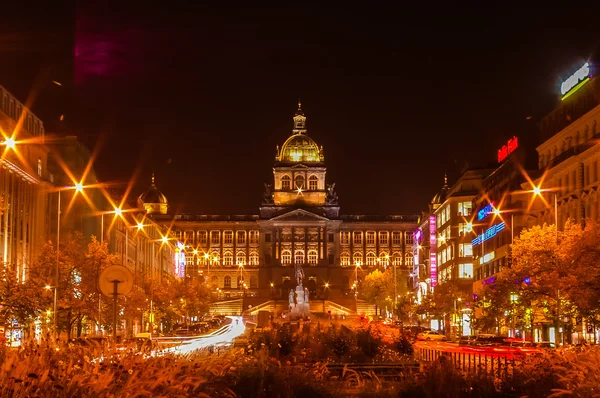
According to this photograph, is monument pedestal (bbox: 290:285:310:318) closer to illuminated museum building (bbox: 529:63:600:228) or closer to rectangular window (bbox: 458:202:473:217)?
rectangular window (bbox: 458:202:473:217)

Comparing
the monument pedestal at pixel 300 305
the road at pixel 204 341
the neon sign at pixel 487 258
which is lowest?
the road at pixel 204 341

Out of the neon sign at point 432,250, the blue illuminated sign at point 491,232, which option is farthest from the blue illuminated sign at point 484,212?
the neon sign at point 432,250

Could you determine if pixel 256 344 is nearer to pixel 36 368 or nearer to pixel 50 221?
pixel 36 368

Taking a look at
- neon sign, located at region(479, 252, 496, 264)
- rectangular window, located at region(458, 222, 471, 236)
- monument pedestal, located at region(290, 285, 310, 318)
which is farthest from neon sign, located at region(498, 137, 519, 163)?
monument pedestal, located at region(290, 285, 310, 318)

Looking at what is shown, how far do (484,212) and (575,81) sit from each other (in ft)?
123

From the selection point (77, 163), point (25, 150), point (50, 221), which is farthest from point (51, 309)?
point (77, 163)

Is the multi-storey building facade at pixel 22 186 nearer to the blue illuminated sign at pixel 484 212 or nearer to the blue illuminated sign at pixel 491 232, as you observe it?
the blue illuminated sign at pixel 491 232

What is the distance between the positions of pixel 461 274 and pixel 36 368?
12968 centimetres

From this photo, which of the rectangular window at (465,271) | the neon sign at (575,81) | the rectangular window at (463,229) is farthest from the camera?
the rectangular window at (463,229)

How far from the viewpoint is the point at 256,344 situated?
108 ft

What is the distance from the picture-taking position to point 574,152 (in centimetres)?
8325

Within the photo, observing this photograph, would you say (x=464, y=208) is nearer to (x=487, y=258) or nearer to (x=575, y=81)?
(x=487, y=258)

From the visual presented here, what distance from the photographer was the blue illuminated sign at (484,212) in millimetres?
118850

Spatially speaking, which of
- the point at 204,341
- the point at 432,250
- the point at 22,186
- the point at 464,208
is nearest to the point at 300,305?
the point at 464,208
